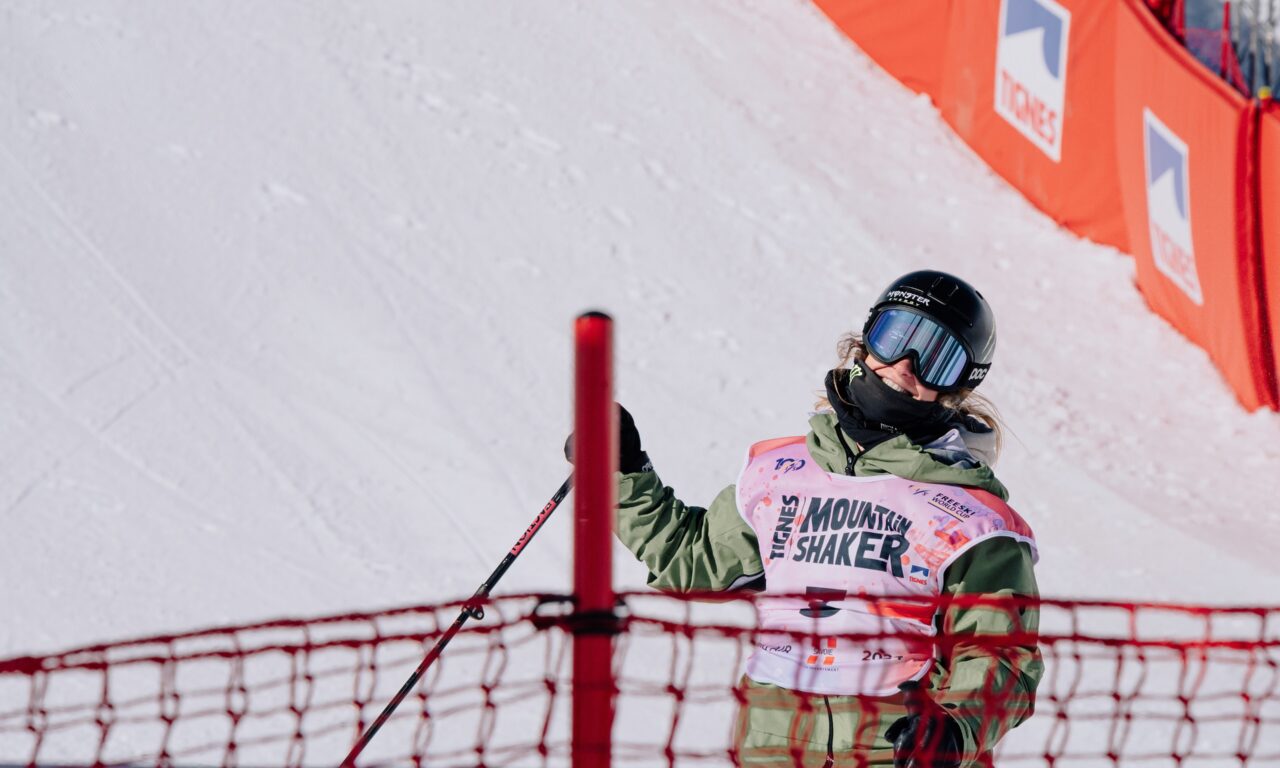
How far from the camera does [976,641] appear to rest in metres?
2.63

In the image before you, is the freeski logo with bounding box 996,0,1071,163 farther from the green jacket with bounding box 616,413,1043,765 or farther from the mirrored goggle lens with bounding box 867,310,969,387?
the green jacket with bounding box 616,413,1043,765

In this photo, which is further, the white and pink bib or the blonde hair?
the blonde hair

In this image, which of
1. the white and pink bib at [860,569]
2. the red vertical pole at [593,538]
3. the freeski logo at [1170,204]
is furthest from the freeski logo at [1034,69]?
the red vertical pole at [593,538]

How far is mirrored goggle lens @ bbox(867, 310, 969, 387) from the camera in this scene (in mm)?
3041

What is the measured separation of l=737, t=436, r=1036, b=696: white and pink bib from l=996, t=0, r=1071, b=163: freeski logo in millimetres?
7436

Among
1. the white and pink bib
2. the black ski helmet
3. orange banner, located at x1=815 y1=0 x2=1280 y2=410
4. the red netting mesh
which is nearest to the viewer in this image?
the white and pink bib

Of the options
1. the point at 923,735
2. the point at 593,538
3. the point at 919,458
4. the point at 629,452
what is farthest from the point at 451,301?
the point at 593,538

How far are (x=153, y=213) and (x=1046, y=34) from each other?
5.40 metres

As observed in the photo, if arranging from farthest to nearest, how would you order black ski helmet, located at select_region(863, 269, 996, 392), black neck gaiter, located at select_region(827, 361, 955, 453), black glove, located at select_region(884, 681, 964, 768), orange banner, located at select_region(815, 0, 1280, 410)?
1. orange banner, located at select_region(815, 0, 1280, 410)
2. black ski helmet, located at select_region(863, 269, 996, 392)
3. black neck gaiter, located at select_region(827, 361, 955, 453)
4. black glove, located at select_region(884, 681, 964, 768)

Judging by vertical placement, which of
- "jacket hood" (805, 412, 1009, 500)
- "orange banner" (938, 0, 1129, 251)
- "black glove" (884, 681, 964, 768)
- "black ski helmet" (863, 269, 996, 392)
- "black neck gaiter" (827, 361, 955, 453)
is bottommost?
"black glove" (884, 681, 964, 768)

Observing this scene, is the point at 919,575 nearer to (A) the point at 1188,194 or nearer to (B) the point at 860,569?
(B) the point at 860,569

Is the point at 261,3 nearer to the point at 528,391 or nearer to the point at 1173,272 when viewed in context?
the point at 528,391

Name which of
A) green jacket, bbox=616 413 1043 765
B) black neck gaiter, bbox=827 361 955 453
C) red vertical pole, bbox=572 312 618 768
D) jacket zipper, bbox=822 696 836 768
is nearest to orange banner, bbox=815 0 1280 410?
black neck gaiter, bbox=827 361 955 453

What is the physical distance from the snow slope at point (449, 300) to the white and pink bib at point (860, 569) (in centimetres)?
338
